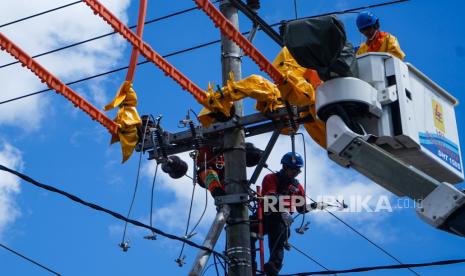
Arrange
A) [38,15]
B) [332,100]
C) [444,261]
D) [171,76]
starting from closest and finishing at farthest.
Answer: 1. [332,100]
2. [444,261]
3. [171,76]
4. [38,15]

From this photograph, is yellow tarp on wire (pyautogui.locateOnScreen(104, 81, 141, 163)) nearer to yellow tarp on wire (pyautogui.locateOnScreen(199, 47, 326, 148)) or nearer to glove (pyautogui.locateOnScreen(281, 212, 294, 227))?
yellow tarp on wire (pyautogui.locateOnScreen(199, 47, 326, 148))

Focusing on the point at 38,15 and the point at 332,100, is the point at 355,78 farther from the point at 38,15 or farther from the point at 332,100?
the point at 38,15

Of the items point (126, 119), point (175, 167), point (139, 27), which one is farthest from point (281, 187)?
point (139, 27)

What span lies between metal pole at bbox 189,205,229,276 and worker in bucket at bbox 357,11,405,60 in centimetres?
218

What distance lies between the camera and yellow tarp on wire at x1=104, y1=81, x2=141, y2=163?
9.82 metres

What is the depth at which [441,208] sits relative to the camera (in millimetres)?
5848

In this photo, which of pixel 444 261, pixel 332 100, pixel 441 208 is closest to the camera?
pixel 441 208

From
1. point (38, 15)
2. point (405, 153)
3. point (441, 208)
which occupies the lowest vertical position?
point (441, 208)

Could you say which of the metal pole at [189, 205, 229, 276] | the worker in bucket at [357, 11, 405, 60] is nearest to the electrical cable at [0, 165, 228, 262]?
the metal pole at [189, 205, 229, 276]

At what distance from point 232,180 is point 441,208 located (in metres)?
3.97

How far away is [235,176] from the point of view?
9.61m

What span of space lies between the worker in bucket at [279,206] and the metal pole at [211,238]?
0.74 metres

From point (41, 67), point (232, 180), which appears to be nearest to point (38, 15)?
point (41, 67)

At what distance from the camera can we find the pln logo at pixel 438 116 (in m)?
6.82
